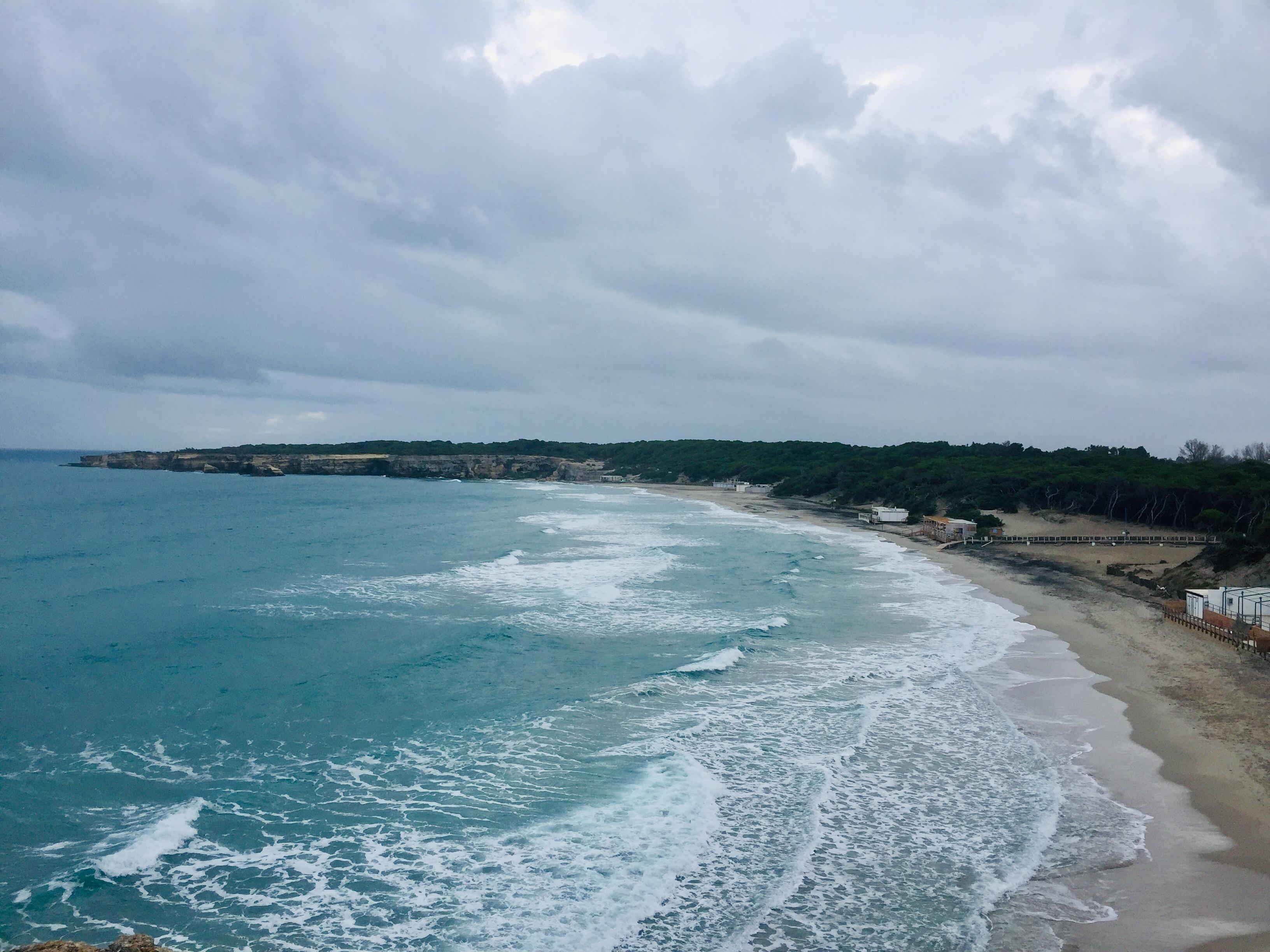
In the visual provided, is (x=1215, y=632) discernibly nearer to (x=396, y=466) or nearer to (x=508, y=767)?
(x=508, y=767)

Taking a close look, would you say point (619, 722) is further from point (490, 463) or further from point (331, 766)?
point (490, 463)

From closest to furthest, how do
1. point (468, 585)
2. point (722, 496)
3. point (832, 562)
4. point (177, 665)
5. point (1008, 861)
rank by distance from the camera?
1. point (1008, 861)
2. point (177, 665)
3. point (468, 585)
4. point (832, 562)
5. point (722, 496)

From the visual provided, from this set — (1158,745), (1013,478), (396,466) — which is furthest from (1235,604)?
(396,466)

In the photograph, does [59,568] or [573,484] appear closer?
[59,568]

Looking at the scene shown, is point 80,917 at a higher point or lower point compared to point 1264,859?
lower

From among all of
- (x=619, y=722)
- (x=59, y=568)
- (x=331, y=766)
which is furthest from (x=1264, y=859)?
(x=59, y=568)

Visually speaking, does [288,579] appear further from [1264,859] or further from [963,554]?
[963,554]

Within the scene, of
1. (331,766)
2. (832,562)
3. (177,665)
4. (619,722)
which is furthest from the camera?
(832,562)
